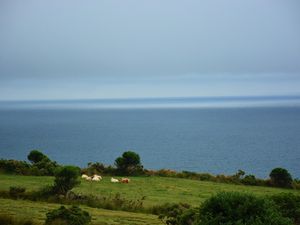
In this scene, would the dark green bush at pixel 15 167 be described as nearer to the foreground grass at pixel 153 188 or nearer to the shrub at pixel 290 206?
the foreground grass at pixel 153 188

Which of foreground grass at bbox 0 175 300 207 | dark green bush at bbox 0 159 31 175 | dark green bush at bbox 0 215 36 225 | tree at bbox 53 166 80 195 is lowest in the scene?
foreground grass at bbox 0 175 300 207

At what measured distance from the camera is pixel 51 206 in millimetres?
27031

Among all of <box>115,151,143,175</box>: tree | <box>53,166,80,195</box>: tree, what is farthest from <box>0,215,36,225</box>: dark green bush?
<box>115,151,143,175</box>: tree

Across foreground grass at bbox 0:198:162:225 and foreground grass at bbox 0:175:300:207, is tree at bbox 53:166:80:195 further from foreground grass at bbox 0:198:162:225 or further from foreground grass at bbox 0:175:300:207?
foreground grass at bbox 0:198:162:225

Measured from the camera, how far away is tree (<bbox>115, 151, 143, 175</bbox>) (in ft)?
153

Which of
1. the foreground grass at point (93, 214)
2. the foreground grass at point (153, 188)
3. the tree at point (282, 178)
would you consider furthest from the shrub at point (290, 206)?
the tree at point (282, 178)

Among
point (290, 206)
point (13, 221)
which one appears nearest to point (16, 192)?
point (13, 221)

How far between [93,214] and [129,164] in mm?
21931

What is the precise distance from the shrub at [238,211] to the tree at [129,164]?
3141 centimetres

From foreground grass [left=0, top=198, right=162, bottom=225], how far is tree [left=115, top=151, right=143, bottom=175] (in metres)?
18.6

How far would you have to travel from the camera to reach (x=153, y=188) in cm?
3812

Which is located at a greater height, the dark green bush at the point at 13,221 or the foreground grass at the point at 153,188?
the dark green bush at the point at 13,221

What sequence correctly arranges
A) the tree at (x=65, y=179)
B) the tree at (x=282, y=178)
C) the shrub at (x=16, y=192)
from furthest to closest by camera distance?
the tree at (x=282, y=178)
the tree at (x=65, y=179)
the shrub at (x=16, y=192)

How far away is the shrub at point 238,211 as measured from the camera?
14289mm
